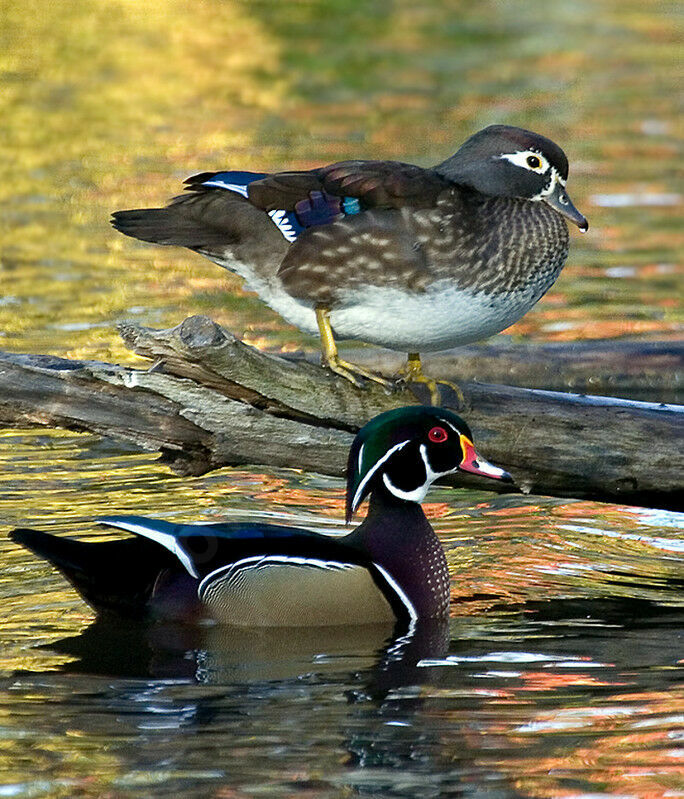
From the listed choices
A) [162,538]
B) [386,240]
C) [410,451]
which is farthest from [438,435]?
[162,538]

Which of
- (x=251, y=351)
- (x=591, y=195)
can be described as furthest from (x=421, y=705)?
(x=591, y=195)

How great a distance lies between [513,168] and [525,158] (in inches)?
2.6

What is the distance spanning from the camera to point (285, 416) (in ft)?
21.2

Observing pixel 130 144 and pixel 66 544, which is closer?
pixel 66 544

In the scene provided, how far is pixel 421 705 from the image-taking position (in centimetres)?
562

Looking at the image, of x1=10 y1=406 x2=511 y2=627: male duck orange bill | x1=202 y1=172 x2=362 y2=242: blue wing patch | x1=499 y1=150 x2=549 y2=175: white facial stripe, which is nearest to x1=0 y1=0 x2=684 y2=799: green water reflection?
x1=10 y1=406 x2=511 y2=627: male duck orange bill

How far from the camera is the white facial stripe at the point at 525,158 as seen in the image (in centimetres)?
706

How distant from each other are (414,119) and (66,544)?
1298 centimetres

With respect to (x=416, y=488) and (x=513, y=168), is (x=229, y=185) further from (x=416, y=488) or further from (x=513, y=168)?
(x=416, y=488)

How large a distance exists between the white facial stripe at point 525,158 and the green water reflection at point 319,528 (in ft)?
5.06

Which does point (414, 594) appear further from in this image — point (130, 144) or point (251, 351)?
point (130, 144)

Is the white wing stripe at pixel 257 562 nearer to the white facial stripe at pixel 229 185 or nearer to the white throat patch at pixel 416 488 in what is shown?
the white throat patch at pixel 416 488

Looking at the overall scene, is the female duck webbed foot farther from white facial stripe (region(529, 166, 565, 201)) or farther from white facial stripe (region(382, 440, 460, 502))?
white facial stripe (region(529, 166, 565, 201))

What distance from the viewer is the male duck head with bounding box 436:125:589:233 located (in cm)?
704
